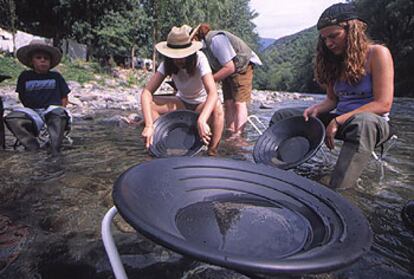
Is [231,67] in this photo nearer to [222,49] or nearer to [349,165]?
[222,49]

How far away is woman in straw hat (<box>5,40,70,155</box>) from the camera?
3.52 metres

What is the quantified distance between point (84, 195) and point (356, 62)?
2.10 meters

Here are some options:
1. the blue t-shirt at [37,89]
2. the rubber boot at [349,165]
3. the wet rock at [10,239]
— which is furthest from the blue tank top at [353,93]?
the blue t-shirt at [37,89]

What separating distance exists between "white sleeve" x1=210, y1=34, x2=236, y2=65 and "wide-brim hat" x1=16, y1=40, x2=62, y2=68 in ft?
5.72

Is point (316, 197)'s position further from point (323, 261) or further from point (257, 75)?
point (257, 75)

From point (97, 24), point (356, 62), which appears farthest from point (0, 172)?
point (97, 24)

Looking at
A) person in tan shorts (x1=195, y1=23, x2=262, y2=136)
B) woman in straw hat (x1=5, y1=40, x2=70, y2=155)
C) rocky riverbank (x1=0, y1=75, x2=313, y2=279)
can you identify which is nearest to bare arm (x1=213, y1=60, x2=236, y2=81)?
person in tan shorts (x1=195, y1=23, x2=262, y2=136)

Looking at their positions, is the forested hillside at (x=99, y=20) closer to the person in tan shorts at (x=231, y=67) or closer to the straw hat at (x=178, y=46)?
the person in tan shorts at (x=231, y=67)

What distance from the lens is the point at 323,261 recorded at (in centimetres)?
77

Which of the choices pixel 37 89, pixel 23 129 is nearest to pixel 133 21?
pixel 37 89

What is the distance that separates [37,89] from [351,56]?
321 centimetres

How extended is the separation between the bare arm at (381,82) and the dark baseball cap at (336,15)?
30 cm

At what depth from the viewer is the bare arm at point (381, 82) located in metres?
2.38

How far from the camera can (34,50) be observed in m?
3.77
